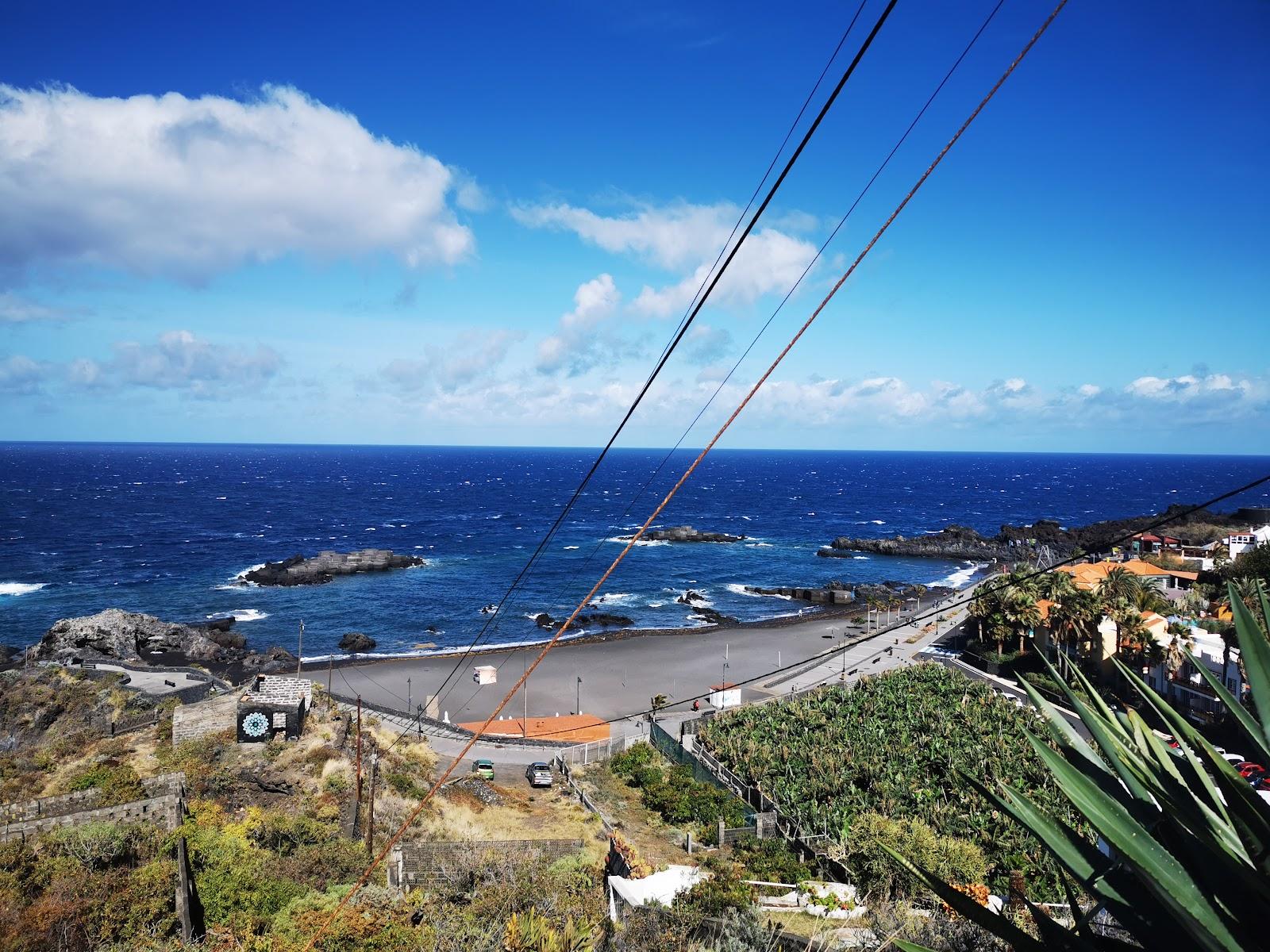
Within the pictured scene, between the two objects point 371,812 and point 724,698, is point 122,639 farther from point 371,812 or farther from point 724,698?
point 371,812

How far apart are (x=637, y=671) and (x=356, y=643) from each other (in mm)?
19311

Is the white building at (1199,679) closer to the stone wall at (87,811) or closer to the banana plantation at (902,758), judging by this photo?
the banana plantation at (902,758)

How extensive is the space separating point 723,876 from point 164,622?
48800mm

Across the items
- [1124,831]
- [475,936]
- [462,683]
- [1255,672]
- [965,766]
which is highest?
[1255,672]

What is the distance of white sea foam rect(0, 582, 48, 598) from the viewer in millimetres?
58062

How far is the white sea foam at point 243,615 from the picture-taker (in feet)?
181

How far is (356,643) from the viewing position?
49.5 m

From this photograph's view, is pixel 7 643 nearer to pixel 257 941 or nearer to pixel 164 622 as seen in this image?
pixel 164 622

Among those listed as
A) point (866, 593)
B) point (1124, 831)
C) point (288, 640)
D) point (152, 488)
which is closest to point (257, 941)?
point (1124, 831)

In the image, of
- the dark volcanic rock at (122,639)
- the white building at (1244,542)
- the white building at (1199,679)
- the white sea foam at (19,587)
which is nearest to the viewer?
the white building at (1199,679)

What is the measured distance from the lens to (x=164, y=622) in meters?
50.5

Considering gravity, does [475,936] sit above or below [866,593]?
above

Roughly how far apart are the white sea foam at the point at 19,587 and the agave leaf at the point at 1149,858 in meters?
73.6

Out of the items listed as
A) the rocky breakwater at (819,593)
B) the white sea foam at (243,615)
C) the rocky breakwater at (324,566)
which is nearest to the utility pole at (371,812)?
the white sea foam at (243,615)
